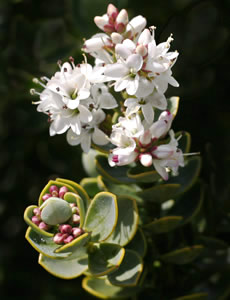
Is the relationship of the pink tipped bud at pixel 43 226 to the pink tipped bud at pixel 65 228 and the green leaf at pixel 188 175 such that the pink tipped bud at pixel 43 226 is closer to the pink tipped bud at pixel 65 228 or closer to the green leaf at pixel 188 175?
the pink tipped bud at pixel 65 228

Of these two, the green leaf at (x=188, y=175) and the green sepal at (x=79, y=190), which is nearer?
the green sepal at (x=79, y=190)

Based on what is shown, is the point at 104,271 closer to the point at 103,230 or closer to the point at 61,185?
the point at 103,230

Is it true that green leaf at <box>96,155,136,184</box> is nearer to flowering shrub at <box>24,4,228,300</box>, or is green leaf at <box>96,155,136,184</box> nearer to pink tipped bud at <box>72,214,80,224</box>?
flowering shrub at <box>24,4,228,300</box>

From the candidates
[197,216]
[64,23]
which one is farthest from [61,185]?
[64,23]

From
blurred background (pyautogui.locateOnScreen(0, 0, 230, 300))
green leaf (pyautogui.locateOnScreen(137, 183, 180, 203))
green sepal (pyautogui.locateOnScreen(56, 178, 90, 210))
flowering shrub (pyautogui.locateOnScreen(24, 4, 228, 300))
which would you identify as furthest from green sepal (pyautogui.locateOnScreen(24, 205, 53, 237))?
blurred background (pyautogui.locateOnScreen(0, 0, 230, 300))

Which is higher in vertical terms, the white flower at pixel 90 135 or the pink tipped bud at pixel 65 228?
the white flower at pixel 90 135

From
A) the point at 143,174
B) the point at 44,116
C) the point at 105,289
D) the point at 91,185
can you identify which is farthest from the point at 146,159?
the point at 44,116

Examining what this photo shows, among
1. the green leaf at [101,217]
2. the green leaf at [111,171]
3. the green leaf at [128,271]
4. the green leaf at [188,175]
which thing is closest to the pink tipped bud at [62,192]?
the green leaf at [101,217]
